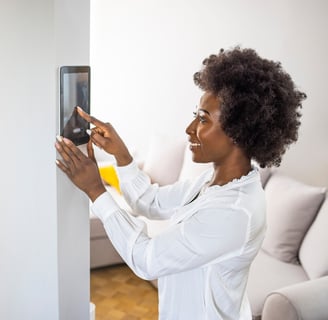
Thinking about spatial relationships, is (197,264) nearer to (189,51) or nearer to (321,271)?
(321,271)

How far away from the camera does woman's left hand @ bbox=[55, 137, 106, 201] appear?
1.22m

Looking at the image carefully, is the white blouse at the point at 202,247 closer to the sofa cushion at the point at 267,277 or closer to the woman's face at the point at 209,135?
the woman's face at the point at 209,135

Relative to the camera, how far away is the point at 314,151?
10.4 feet

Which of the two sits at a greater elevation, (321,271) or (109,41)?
(109,41)

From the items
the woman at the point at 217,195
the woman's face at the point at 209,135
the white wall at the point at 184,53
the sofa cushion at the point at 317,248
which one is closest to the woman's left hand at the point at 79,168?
the woman at the point at 217,195

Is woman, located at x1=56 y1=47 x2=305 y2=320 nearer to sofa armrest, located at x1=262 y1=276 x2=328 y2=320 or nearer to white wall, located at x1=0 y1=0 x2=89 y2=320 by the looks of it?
white wall, located at x1=0 y1=0 x2=89 y2=320

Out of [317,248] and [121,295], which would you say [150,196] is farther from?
[121,295]

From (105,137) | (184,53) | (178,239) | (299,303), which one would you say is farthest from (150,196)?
(184,53)

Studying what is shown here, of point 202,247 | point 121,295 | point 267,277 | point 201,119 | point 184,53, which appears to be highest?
point 184,53

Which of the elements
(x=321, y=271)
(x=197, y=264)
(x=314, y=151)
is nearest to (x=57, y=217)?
(x=197, y=264)

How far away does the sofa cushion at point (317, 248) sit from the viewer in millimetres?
2289

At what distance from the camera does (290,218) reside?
8.25 ft

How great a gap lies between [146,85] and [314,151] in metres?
1.66

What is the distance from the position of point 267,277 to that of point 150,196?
3.40 ft
